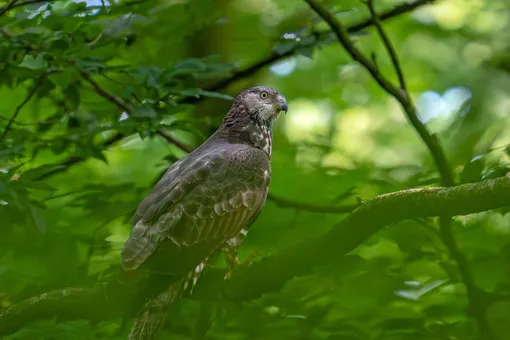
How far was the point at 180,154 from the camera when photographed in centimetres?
746

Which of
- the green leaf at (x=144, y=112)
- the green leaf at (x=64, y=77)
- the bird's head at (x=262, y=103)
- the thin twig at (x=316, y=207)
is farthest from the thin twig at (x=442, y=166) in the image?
the green leaf at (x=64, y=77)

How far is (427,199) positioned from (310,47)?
217cm

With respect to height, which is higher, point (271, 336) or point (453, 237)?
point (453, 237)

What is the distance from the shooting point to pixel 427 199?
3.40 metres

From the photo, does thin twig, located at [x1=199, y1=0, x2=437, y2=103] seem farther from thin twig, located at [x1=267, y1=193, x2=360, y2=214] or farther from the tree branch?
the tree branch

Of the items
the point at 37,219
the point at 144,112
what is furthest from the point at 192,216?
the point at 37,219

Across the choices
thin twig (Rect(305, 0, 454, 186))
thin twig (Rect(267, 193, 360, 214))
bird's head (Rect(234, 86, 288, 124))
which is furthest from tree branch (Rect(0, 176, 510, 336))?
bird's head (Rect(234, 86, 288, 124))

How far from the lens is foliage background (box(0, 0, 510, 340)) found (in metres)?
3.23

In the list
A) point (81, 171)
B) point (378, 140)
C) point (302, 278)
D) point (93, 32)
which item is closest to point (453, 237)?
point (302, 278)

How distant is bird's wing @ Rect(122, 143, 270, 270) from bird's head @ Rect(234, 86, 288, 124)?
0.81 metres

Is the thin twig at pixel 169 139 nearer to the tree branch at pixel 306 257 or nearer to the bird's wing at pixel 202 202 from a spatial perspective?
the bird's wing at pixel 202 202

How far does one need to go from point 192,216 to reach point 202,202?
136mm

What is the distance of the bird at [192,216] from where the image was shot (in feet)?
14.5

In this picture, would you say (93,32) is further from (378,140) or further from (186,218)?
(378,140)
